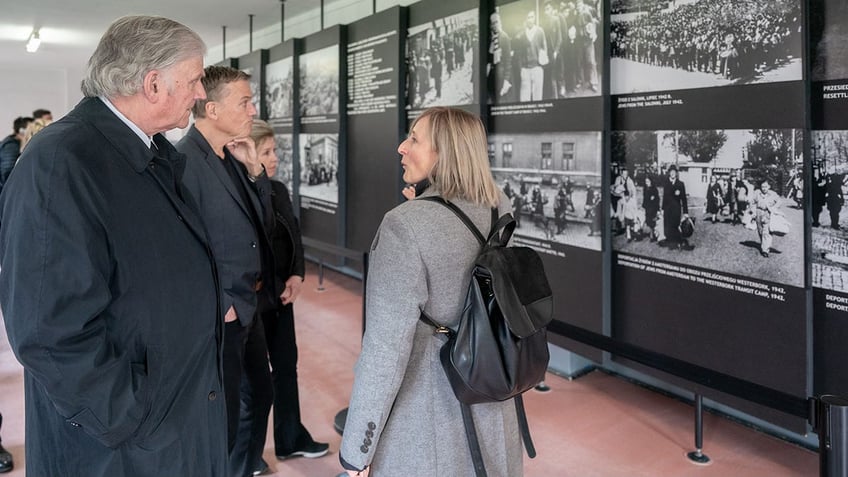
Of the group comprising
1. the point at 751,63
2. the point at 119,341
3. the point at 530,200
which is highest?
the point at 751,63

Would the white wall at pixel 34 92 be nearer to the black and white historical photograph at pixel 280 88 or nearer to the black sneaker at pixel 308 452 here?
the black and white historical photograph at pixel 280 88

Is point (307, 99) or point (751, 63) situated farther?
point (307, 99)

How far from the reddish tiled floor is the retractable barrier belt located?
2.26 feet

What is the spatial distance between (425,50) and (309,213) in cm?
293

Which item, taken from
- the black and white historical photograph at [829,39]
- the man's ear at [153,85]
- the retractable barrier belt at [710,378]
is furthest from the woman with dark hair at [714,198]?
the man's ear at [153,85]

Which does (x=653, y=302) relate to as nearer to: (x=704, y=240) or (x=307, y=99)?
(x=704, y=240)

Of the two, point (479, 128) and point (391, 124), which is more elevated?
point (391, 124)

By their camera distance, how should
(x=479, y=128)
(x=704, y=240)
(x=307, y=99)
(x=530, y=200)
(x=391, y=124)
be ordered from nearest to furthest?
(x=479, y=128)
(x=704, y=240)
(x=530, y=200)
(x=391, y=124)
(x=307, y=99)

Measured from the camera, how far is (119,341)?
1316 millimetres

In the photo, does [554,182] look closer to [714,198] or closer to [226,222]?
[714,198]

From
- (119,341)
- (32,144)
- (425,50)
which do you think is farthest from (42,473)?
(425,50)

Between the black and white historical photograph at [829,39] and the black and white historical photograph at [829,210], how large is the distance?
0.27 m

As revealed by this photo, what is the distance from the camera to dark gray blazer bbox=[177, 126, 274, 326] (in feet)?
7.35

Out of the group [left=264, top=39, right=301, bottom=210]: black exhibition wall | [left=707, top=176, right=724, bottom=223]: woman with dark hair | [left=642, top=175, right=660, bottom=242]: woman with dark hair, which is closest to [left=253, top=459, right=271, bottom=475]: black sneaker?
[left=642, top=175, right=660, bottom=242]: woman with dark hair
